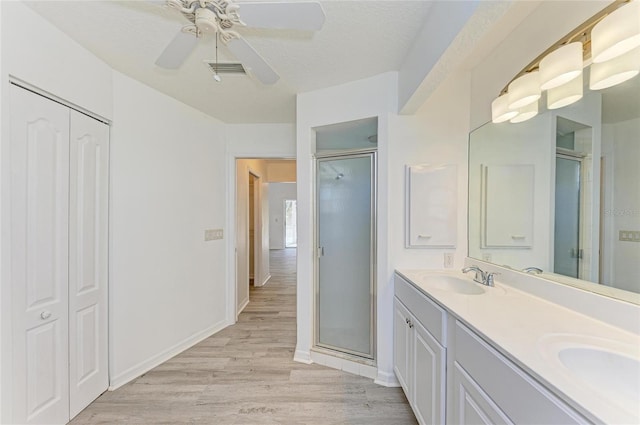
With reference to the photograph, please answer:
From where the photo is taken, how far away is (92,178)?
1950mm

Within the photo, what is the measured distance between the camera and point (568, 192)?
1.38 meters

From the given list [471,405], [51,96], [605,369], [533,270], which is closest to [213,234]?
[51,96]

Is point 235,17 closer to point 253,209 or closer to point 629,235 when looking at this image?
point 629,235

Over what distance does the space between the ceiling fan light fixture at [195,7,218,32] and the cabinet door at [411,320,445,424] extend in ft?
6.35

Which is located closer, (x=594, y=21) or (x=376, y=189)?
(x=594, y=21)

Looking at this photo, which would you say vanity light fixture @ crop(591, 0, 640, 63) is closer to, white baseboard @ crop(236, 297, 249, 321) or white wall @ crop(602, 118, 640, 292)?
white wall @ crop(602, 118, 640, 292)

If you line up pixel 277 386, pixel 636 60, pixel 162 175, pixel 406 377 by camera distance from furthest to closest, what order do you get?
1. pixel 162 175
2. pixel 277 386
3. pixel 406 377
4. pixel 636 60

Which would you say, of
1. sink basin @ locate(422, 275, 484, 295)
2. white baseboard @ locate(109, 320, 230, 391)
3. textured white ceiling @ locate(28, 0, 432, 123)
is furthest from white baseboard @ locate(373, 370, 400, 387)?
textured white ceiling @ locate(28, 0, 432, 123)

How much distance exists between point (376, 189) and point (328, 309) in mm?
1244

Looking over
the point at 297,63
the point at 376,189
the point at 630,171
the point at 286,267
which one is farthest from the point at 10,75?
the point at 286,267

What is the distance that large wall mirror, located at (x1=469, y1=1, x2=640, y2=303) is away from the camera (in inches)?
42.7

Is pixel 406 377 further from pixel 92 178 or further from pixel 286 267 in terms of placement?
pixel 286 267

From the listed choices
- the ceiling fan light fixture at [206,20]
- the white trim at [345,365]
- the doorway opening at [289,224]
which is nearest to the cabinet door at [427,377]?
the white trim at [345,365]

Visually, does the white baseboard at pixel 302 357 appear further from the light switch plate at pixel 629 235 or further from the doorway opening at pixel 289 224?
the doorway opening at pixel 289 224
